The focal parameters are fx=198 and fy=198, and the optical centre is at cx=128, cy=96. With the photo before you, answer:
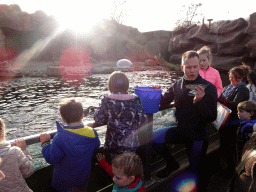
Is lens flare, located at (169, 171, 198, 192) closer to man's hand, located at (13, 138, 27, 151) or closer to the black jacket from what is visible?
the black jacket

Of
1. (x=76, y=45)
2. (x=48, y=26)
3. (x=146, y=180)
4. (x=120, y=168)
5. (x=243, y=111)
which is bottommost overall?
(x=146, y=180)

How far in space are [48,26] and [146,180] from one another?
34080 millimetres

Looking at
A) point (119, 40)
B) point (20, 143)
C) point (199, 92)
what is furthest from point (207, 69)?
point (119, 40)

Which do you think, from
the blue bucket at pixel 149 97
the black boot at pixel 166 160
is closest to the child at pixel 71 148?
the blue bucket at pixel 149 97

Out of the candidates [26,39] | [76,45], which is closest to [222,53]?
[76,45]

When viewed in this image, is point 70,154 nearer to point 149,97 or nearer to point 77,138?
point 77,138

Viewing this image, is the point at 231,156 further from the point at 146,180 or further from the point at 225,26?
the point at 225,26

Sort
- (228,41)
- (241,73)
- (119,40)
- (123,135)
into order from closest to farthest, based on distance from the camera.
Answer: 1. (123,135)
2. (241,73)
3. (228,41)
4. (119,40)

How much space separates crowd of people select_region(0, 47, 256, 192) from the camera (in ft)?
4.24

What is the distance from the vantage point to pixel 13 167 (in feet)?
4.09

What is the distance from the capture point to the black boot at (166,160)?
76.9 inches

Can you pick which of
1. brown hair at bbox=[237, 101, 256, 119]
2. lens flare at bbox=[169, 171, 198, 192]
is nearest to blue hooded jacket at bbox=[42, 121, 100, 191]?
lens flare at bbox=[169, 171, 198, 192]

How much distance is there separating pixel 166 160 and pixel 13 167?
1.38 m

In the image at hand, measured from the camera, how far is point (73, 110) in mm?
1477
